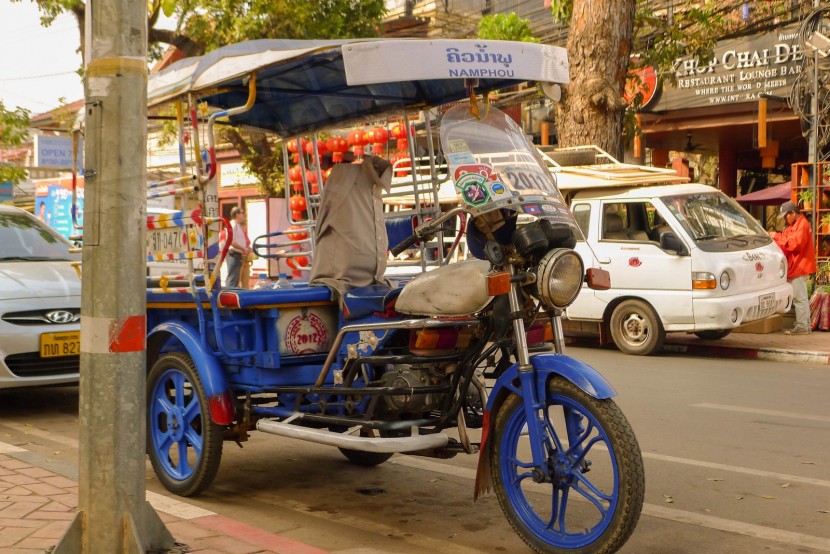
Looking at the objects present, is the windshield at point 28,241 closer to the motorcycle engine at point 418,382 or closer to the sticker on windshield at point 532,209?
the motorcycle engine at point 418,382

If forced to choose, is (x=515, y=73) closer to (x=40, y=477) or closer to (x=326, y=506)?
(x=326, y=506)

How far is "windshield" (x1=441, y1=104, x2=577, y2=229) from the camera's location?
4391 millimetres

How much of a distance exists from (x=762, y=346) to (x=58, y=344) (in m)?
8.45

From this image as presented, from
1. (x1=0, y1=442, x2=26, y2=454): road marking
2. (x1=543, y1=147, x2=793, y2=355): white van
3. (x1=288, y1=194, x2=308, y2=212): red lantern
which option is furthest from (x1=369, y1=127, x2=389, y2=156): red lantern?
(x1=543, y1=147, x2=793, y2=355): white van

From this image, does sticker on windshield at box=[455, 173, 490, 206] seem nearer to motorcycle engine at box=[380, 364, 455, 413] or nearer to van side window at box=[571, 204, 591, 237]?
motorcycle engine at box=[380, 364, 455, 413]

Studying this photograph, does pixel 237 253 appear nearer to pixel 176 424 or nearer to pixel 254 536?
pixel 176 424

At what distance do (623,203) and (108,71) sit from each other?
924 centimetres

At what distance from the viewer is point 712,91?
1886cm

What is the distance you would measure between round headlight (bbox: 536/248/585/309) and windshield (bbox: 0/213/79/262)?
5.78 meters

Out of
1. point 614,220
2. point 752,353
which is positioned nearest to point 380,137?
point 614,220

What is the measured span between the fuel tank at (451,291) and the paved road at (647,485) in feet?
3.64

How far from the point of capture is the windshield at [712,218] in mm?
11469

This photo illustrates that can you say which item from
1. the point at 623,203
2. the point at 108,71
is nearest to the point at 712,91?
the point at 623,203

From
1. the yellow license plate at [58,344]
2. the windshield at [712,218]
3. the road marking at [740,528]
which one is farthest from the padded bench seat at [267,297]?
the windshield at [712,218]
